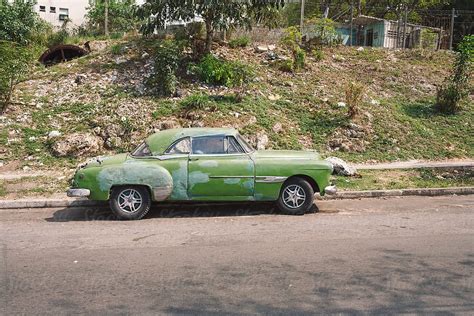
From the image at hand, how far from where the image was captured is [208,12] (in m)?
15.8

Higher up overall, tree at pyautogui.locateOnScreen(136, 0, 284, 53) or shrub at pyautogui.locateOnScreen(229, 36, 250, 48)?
tree at pyautogui.locateOnScreen(136, 0, 284, 53)

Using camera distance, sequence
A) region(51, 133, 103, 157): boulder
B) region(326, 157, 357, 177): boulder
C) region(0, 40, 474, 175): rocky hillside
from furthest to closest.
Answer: region(0, 40, 474, 175): rocky hillside < region(51, 133, 103, 157): boulder < region(326, 157, 357, 177): boulder

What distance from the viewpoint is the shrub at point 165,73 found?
49.3 feet

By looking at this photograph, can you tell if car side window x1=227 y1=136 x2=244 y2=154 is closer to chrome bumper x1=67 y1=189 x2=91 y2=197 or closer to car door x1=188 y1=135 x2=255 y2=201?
car door x1=188 y1=135 x2=255 y2=201

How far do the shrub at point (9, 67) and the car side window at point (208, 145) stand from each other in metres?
7.62

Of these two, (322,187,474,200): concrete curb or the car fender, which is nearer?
the car fender

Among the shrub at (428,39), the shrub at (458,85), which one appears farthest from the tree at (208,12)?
the shrub at (428,39)

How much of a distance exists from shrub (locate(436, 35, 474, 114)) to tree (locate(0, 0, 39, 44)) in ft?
53.2

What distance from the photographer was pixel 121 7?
1183 inches

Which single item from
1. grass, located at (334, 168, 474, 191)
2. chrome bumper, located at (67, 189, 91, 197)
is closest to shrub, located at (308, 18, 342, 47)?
grass, located at (334, 168, 474, 191)

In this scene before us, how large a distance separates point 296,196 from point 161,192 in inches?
A: 90.0

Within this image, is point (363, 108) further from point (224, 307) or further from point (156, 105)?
point (224, 307)

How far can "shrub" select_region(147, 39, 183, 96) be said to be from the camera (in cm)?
1502

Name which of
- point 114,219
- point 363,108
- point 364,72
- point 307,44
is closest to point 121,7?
point 307,44
